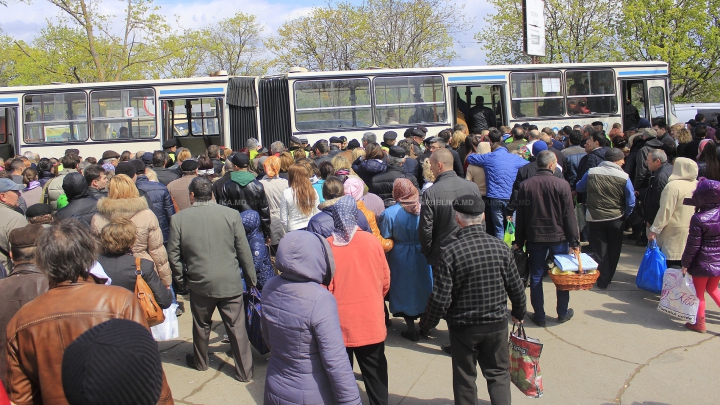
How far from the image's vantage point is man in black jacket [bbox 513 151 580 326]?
18.9 ft

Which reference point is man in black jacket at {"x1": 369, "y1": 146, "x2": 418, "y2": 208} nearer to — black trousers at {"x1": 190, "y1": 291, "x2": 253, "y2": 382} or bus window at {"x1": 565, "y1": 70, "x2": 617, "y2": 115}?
black trousers at {"x1": 190, "y1": 291, "x2": 253, "y2": 382}

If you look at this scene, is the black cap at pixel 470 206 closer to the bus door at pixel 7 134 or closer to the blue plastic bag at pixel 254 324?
the blue plastic bag at pixel 254 324

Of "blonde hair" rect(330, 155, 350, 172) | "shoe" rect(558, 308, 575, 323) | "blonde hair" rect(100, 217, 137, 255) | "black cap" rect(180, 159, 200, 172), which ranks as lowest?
"shoe" rect(558, 308, 575, 323)

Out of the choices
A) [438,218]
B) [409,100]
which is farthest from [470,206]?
[409,100]

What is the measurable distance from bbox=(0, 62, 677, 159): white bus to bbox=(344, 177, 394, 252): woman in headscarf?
806 centimetres

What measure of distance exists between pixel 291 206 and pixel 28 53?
31.8 meters

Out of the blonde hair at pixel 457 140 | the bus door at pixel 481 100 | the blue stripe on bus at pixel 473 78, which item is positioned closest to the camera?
the blonde hair at pixel 457 140

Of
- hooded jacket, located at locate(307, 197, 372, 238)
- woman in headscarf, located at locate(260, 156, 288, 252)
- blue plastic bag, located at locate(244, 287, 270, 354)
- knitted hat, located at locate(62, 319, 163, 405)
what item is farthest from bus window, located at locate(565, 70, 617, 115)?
knitted hat, located at locate(62, 319, 163, 405)

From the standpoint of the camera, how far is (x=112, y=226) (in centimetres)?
422

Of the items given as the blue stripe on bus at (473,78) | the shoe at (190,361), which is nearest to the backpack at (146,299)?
the shoe at (190,361)

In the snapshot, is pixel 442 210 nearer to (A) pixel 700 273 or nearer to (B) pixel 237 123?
(A) pixel 700 273

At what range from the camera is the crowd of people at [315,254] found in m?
2.48

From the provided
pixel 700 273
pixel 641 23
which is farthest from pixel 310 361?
pixel 641 23

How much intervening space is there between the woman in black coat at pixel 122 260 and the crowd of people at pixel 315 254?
0.04 ft
